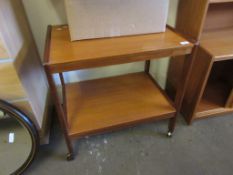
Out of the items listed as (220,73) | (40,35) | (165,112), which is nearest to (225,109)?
(220,73)

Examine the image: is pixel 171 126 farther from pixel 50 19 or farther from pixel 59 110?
pixel 50 19

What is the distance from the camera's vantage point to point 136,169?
117cm

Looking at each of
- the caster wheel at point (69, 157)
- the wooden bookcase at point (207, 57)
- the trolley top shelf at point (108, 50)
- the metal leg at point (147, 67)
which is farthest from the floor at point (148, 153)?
the trolley top shelf at point (108, 50)

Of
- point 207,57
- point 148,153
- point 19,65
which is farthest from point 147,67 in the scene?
point 19,65

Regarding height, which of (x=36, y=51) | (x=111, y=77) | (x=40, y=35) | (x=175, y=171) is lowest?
(x=175, y=171)

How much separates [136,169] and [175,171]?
0.78ft

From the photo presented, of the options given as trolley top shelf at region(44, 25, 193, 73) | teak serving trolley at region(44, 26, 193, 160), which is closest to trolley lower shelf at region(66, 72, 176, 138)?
teak serving trolley at region(44, 26, 193, 160)

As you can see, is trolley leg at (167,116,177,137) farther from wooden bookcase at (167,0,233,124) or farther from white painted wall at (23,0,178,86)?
white painted wall at (23,0,178,86)

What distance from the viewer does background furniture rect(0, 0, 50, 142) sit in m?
0.85

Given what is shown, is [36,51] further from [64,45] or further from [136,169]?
[136,169]

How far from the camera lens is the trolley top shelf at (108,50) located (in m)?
0.82

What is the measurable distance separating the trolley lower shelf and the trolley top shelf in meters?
0.42

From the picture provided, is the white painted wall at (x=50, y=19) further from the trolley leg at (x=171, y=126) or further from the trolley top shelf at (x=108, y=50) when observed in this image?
the trolley leg at (x=171, y=126)

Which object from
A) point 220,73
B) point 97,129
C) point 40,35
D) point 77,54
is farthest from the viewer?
point 220,73
